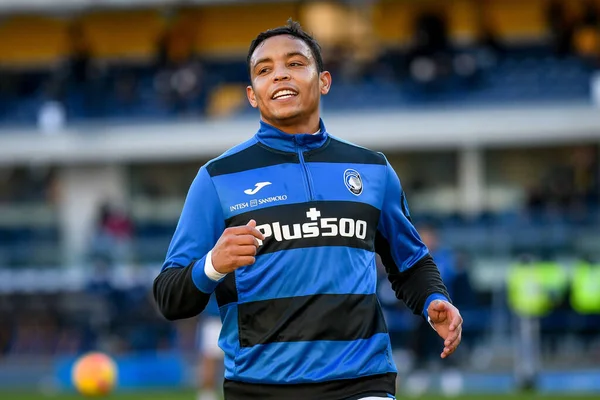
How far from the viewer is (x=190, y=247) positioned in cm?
468

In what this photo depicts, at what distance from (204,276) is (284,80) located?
84cm

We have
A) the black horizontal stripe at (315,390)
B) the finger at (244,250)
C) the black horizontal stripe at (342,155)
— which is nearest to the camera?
the finger at (244,250)

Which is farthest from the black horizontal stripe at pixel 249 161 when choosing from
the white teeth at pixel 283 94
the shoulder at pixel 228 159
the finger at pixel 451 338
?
the finger at pixel 451 338

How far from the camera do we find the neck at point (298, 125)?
190 inches

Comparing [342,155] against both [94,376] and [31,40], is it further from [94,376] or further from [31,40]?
[31,40]

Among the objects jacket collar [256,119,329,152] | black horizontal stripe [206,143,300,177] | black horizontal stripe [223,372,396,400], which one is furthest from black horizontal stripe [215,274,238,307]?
jacket collar [256,119,329,152]

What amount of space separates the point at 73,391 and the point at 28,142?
959 cm

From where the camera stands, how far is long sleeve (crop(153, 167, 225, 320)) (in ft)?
15.0

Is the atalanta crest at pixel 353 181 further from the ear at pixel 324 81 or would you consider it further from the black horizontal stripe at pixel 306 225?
the ear at pixel 324 81

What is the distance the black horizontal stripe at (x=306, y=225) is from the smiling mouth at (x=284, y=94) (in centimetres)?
42

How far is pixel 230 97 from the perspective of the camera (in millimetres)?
28344

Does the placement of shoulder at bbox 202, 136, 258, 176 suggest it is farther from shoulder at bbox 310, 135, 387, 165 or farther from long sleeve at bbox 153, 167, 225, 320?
shoulder at bbox 310, 135, 387, 165

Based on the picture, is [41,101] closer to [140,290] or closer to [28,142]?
[28,142]

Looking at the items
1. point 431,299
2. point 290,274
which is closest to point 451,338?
point 431,299
